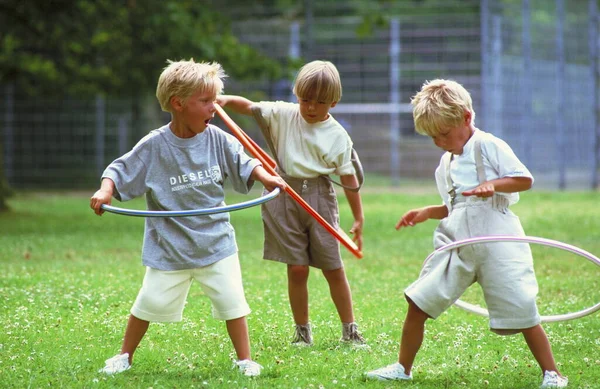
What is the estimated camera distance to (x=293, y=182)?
6.27 m

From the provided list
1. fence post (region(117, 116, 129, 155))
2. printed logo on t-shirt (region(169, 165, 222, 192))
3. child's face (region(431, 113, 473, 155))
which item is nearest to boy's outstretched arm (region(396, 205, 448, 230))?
child's face (region(431, 113, 473, 155))

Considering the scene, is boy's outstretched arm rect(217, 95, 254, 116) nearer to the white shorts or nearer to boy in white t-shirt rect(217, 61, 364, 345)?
boy in white t-shirt rect(217, 61, 364, 345)

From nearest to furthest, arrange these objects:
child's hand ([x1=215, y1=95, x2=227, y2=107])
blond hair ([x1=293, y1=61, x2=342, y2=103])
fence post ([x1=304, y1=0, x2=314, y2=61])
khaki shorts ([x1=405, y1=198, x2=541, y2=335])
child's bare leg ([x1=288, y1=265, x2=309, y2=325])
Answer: khaki shorts ([x1=405, y1=198, x2=541, y2=335])
blond hair ([x1=293, y1=61, x2=342, y2=103])
child's hand ([x1=215, y1=95, x2=227, y2=107])
child's bare leg ([x1=288, y1=265, x2=309, y2=325])
fence post ([x1=304, y1=0, x2=314, y2=61])

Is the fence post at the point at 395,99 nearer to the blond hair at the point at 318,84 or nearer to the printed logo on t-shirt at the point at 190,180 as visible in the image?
the blond hair at the point at 318,84

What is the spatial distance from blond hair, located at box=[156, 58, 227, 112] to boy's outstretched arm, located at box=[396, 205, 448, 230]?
1243mm

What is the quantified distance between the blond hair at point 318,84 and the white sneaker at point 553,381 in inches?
81.3

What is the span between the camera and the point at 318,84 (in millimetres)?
5945

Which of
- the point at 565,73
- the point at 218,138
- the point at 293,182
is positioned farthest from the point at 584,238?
the point at 565,73

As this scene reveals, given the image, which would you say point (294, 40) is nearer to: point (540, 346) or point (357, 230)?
point (357, 230)

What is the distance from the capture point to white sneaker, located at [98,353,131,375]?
17.9 ft

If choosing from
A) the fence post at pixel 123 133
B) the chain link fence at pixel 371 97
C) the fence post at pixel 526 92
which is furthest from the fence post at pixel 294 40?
the fence post at pixel 526 92

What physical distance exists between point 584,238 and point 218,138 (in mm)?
8013

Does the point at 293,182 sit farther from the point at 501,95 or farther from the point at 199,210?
the point at 501,95

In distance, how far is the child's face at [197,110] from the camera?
213 inches
